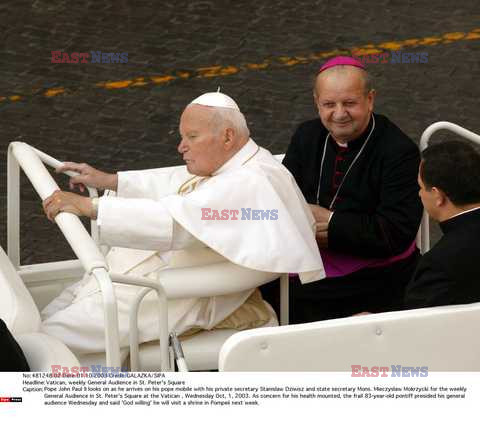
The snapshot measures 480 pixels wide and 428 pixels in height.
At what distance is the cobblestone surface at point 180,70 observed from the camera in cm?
834

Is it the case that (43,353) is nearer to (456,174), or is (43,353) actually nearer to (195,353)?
(195,353)

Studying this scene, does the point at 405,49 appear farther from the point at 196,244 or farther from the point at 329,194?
the point at 196,244

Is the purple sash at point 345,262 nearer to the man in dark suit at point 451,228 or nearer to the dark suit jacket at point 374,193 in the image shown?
the dark suit jacket at point 374,193

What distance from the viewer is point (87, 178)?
16.9 ft

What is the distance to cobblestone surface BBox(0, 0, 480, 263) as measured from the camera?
834 cm

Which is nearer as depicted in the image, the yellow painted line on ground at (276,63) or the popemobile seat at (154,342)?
the popemobile seat at (154,342)

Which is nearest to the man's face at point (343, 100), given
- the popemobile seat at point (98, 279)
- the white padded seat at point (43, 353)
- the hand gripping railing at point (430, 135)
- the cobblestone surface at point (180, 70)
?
the hand gripping railing at point (430, 135)

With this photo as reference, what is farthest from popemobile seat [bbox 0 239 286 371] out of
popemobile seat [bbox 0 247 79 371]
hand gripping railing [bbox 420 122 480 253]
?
hand gripping railing [bbox 420 122 480 253]

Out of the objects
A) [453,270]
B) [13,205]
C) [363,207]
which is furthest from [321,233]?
[13,205]

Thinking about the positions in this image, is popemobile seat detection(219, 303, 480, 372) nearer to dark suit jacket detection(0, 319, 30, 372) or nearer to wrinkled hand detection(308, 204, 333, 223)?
dark suit jacket detection(0, 319, 30, 372)

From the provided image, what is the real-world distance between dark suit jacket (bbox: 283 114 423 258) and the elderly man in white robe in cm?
28

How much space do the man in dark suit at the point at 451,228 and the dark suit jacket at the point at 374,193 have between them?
67 centimetres

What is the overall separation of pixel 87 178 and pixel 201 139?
62cm

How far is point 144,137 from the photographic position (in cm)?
838
